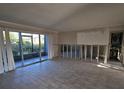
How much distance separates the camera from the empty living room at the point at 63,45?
8.20ft

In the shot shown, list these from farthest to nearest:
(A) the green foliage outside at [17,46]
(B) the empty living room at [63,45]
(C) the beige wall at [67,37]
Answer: (C) the beige wall at [67,37] → (A) the green foliage outside at [17,46] → (B) the empty living room at [63,45]

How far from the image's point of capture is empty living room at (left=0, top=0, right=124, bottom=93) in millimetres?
2500

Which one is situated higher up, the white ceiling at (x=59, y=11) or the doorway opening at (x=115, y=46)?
the white ceiling at (x=59, y=11)

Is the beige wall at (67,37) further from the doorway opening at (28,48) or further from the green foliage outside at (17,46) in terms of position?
the green foliage outside at (17,46)

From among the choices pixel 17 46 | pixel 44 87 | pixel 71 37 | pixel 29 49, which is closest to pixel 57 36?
pixel 71 37

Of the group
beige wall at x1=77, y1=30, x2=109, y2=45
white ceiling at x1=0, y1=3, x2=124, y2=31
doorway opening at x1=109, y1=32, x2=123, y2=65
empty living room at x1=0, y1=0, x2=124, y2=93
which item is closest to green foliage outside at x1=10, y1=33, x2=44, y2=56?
empty living room at x1=0, y1=0, x2=124, y2=93

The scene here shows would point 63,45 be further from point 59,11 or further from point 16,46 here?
point 59,11

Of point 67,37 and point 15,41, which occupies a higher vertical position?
point 67,37

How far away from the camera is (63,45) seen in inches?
274

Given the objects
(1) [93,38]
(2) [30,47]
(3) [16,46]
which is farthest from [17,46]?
(1) [93,38]

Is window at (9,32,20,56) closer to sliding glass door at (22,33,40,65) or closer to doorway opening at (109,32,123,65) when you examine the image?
sliding glass door at (22,33,40,65)

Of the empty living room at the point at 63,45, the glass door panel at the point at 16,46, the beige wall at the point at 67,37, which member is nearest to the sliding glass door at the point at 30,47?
the empty living room at the point at 63,45
